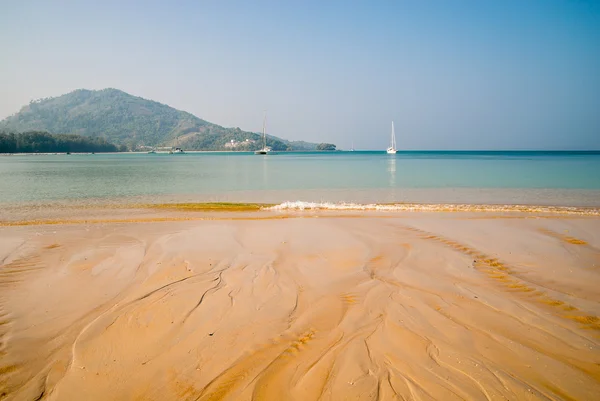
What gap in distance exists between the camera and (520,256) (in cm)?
→ 838

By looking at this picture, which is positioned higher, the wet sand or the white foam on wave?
the wet sand

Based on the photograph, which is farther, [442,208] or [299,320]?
[442,208]

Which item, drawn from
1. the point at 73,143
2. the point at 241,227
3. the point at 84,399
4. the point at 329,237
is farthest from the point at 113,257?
the point at 73,143

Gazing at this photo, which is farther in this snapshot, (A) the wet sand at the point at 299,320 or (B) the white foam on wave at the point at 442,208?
(B) the white foam on wave at the point at 442,208

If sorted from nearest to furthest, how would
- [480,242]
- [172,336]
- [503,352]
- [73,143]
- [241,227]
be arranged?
1. [503,352]
2. [172,336]
3. [480,242]
4. [241,227]
5. [73,143]

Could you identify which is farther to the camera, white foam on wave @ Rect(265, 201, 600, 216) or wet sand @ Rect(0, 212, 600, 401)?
white foam on wave @ Rect(265, 201, 600, 216)

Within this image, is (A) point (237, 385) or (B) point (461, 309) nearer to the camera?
(A) point (237, 385)

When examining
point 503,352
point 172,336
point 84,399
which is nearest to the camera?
point 84,399

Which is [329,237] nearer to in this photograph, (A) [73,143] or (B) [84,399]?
(B) [84,399]

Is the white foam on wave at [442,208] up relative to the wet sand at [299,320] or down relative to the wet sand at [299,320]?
down

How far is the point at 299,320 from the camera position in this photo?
5004 mm

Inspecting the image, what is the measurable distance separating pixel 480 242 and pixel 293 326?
7.63 meters

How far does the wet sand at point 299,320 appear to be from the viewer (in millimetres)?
3619

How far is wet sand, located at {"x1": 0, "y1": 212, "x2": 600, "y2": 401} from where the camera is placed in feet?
11.9
